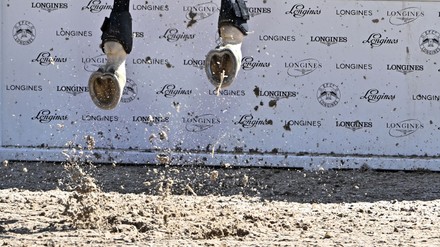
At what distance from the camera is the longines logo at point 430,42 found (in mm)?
11016

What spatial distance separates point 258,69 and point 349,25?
44.0 inches

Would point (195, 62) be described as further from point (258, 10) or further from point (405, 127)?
point (405, 127)

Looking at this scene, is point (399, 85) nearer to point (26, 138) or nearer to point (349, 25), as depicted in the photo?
point (349, 25)

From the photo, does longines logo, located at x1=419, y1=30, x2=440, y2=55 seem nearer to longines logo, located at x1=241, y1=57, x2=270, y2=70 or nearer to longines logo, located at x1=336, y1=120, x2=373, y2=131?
longines logo, located at x1=336, y1=120, x2=373, y2=131

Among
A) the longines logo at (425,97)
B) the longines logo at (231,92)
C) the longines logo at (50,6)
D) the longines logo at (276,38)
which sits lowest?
the longines logo at (231,92)

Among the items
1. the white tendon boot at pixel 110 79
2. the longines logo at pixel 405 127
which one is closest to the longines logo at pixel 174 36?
the longines logo at pixel 405 127

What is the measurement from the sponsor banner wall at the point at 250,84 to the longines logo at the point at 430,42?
0.01 meters

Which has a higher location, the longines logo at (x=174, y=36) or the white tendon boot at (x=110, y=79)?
the longines logo at (x=174, y=36)

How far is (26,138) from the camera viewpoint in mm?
11344

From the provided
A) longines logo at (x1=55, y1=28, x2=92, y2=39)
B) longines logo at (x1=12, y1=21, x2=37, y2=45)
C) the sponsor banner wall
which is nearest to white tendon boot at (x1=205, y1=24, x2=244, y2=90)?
the sponsor banner wall

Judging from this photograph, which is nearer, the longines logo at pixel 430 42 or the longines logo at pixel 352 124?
the longines logo at pixel 430 42

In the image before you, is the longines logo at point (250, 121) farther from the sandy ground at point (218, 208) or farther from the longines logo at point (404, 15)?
the longines logo at point (404, 15)

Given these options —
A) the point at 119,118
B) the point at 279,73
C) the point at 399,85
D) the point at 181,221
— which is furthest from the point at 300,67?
the point at 181,221

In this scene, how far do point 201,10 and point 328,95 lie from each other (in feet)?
5.56
